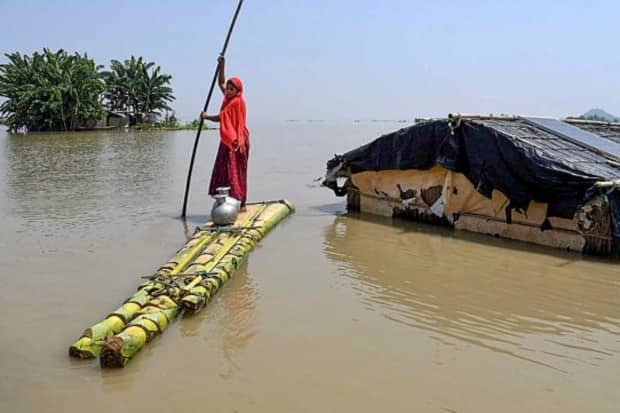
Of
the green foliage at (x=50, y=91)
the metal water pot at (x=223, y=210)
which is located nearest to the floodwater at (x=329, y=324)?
the metal water pot at (x=223, y=210)

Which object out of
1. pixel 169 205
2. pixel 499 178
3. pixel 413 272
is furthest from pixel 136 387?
pixel 169 205

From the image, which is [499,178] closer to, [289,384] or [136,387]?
[289,384]

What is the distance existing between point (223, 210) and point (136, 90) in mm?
38442

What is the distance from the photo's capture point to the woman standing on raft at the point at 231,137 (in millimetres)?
7371

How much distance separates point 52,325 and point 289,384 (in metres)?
1.88

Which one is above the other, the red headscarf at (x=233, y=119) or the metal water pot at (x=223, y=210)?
the red headscarf at (x=233, y=119)

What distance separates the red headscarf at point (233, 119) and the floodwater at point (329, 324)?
1257 mm

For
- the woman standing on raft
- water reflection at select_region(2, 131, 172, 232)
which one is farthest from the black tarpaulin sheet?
water reflection at select_region(2, 131, 172, 232)

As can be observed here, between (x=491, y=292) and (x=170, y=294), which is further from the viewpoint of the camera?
(x=491, y=292)

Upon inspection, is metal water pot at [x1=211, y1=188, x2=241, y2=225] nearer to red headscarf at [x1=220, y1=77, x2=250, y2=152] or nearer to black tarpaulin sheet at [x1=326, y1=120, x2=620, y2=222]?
red headscarf at [x1=220, y1=77, x2=250, y2=152]

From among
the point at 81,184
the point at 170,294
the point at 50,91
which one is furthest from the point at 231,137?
the point at 50,91

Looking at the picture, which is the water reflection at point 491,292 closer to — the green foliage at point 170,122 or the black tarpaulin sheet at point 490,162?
the black tarpaulin sheet at point 490,162

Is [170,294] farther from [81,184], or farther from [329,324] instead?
[81,184]

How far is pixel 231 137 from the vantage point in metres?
7.35
